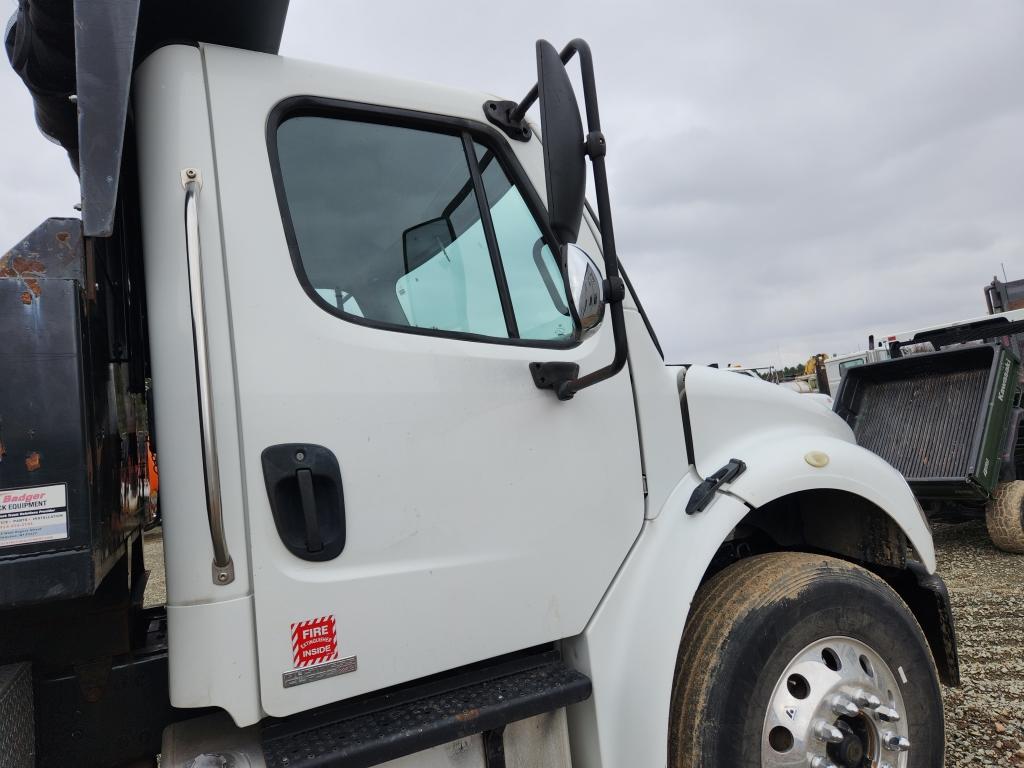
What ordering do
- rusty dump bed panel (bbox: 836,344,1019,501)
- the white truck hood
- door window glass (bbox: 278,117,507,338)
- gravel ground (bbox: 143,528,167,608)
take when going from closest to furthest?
door window glass (bbox: 278,117,507,338)
the white truck hood
gravel ground (bbox: 143,528,167,608)
rusty dump bed panel (bbox: 836,344,1019,501)

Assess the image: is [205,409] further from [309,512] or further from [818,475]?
[818,475]

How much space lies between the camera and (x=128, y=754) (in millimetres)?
1781

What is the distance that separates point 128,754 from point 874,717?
2.09 metres

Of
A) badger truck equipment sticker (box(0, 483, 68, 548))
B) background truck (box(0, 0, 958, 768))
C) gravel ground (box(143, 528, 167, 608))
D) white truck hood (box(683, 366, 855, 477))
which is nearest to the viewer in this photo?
badger truck equipment sticker (box(0, 483, 68, 548))

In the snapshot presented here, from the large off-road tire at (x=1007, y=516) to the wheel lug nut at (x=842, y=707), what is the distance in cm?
567

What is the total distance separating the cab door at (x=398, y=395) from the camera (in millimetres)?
1517

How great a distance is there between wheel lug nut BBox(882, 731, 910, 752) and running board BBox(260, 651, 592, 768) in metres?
1.01

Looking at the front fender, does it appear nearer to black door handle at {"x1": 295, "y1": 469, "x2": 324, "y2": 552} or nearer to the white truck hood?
the white truck hood

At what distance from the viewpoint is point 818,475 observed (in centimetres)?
217

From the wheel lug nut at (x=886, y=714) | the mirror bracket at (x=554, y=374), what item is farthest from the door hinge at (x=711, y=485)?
the wheel lug nut at (x=886, y=714)

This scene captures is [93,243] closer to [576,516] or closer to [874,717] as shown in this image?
[576,516]

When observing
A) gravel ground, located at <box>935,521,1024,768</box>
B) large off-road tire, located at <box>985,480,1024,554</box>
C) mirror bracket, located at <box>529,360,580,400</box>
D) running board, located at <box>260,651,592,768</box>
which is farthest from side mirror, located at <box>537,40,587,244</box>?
large off-road tire, located at <box>985,480,1024,554</box>

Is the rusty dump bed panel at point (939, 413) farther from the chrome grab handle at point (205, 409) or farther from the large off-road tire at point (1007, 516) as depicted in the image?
the chrome grab handle at point (205, 409)

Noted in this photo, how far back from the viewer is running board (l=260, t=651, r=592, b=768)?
1482 millimetres
